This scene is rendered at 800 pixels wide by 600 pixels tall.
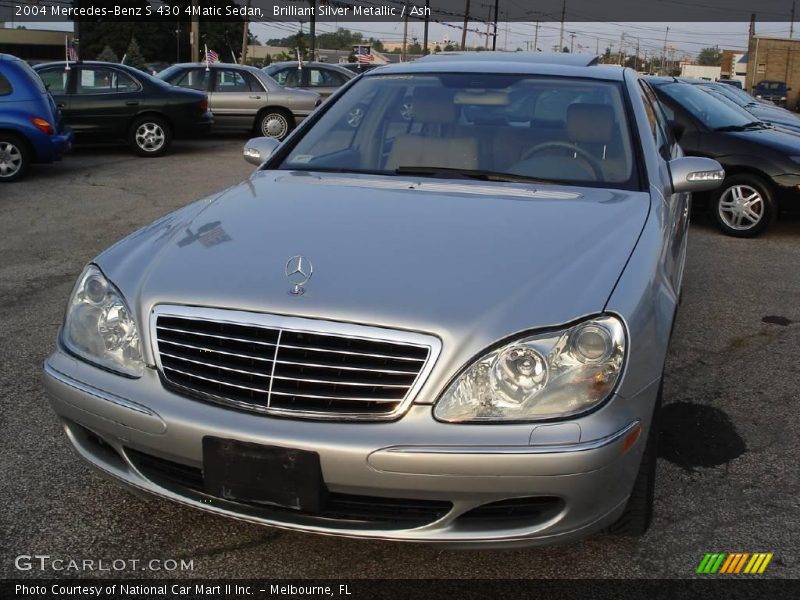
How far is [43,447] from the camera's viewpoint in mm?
3375

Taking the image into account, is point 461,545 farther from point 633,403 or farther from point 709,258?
point 709,258

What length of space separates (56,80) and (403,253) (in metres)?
12.0

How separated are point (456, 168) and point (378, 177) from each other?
0.34 metres

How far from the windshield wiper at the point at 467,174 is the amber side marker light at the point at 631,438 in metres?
1.38

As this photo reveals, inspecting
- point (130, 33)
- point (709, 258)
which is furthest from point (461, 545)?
point (130, 33)

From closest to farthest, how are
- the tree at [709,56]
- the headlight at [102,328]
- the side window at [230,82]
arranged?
the headlight at [102,328], the side window at [230,82], the tree at [709,56]

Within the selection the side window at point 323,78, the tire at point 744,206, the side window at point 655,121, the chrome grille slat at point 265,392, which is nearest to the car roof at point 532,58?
the side window at point 655,121

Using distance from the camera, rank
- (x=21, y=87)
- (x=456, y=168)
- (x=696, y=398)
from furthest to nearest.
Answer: (x=21, y=87) → (x=696, y=398) → (x=456, y=168)

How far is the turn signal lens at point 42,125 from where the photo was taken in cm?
1037

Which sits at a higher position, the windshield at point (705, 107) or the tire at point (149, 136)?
the windshield at point (705, 107)

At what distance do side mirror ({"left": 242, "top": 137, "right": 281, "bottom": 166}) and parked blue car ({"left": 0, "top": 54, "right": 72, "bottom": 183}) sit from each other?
733cm

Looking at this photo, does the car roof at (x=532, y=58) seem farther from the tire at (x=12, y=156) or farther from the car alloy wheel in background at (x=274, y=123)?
the car alloy wheel in background at (x=274, y=123)

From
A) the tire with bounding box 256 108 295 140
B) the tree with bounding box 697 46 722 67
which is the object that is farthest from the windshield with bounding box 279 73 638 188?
the tree with bounding box 697 46 722 67

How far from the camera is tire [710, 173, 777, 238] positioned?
8078 mm
